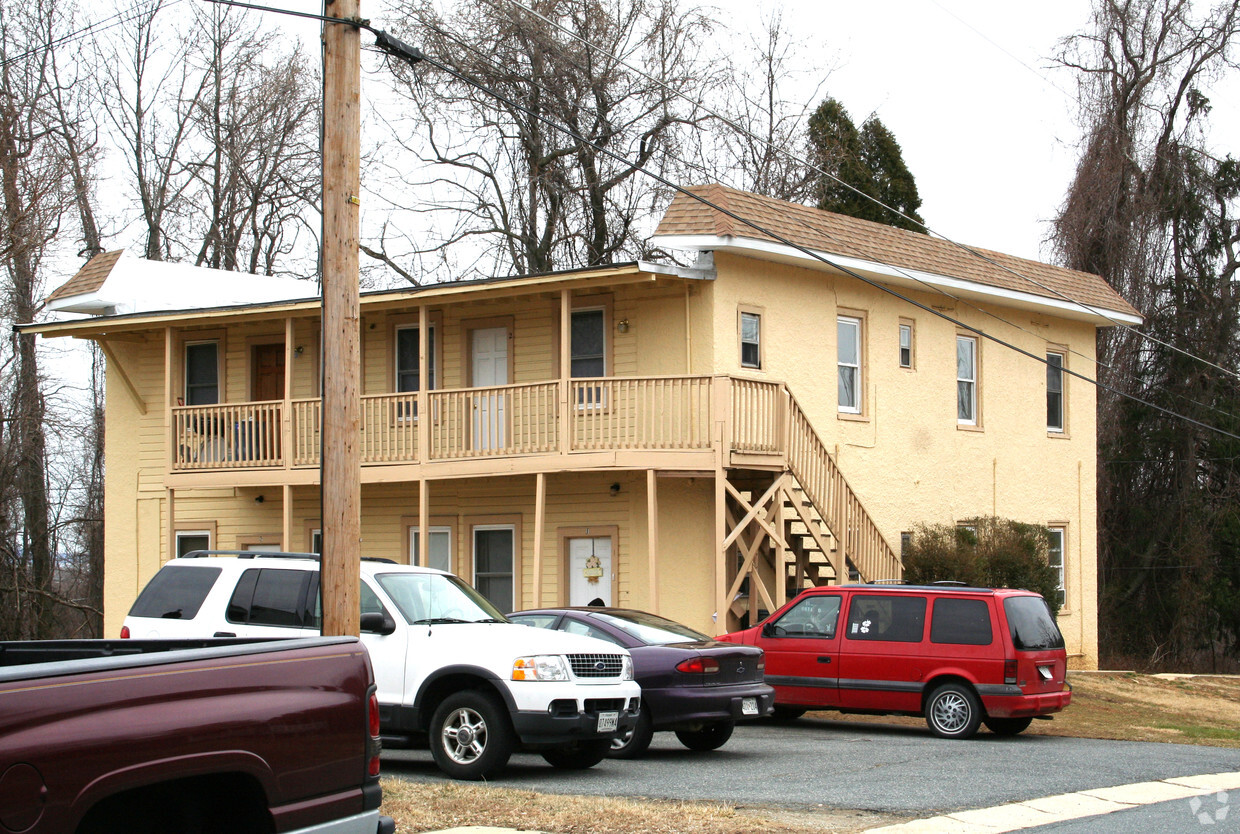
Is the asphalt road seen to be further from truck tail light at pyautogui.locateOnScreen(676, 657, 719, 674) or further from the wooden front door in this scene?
the wooden front door

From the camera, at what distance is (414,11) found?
111 ft

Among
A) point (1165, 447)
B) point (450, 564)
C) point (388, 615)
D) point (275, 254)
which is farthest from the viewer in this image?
point (275, 254)

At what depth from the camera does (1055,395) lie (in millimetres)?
28375

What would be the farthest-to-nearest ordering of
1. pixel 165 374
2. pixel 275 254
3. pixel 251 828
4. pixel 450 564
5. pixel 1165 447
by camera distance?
pixel 275 254 → pixel 1165 447 → pixel 165 374 → pixel 450 564 → pixel 251 828

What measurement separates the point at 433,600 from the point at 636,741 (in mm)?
2324

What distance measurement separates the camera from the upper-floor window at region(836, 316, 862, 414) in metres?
23.8

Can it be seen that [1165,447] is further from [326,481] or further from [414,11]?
[326,481]

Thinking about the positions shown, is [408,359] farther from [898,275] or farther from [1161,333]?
[1161,333]

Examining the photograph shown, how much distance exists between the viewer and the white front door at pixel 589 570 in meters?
22.5

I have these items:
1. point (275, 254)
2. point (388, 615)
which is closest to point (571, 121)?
point (275, 254)

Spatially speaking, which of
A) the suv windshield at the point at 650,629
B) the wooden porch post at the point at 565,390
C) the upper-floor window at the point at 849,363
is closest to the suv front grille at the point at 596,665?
the suv windshield at the point at 650,629

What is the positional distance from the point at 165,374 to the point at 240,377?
1.32 m

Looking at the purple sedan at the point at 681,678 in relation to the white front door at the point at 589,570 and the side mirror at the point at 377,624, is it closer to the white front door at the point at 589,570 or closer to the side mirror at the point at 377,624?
the side mirror at the point at 377,624

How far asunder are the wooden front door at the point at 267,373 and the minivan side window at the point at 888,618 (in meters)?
13.4
